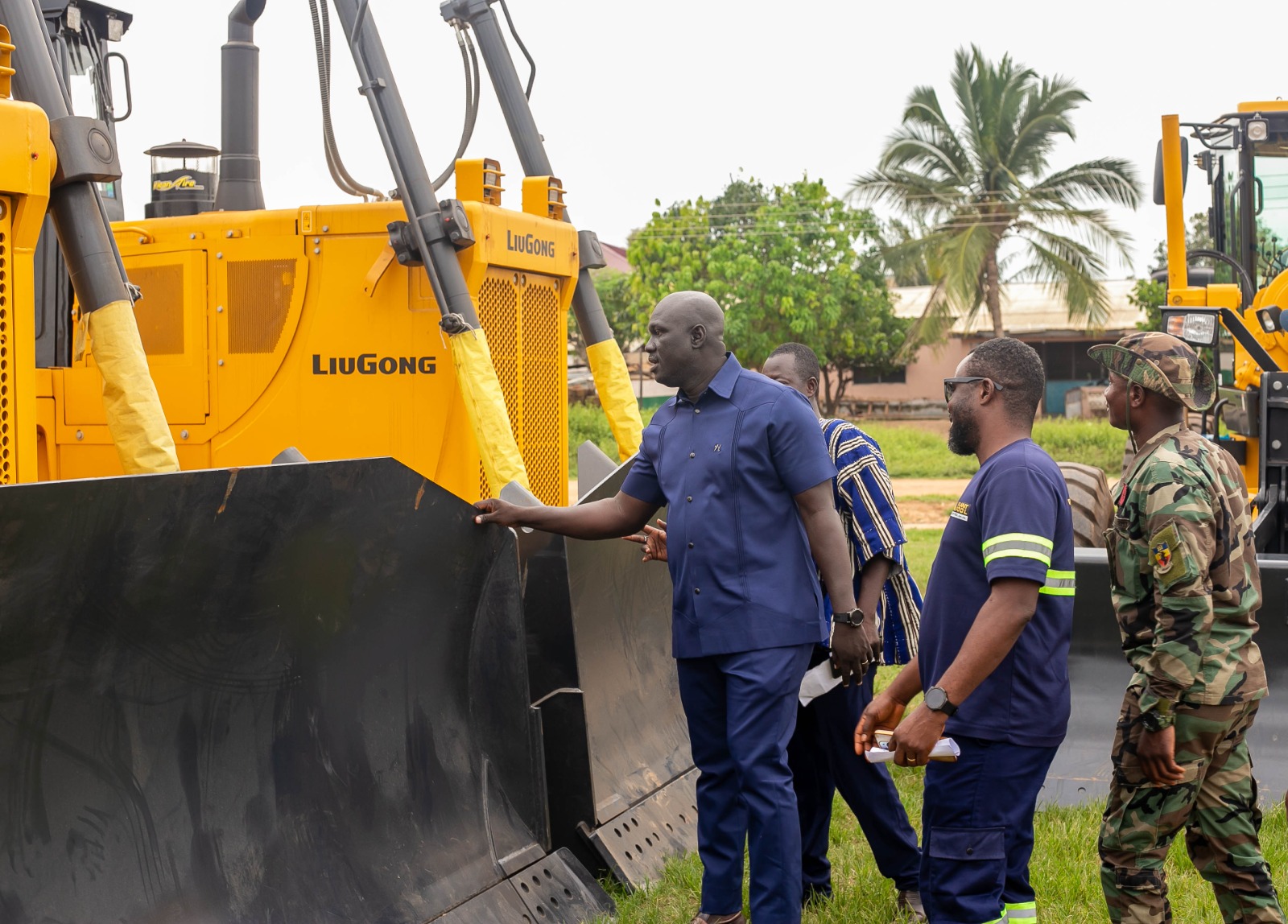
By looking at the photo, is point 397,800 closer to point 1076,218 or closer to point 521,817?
point 521,817

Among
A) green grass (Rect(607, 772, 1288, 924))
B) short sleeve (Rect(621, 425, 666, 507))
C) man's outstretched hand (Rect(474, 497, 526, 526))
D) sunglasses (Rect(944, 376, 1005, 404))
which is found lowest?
green grass (Rect(607, 772, 1288, 924))

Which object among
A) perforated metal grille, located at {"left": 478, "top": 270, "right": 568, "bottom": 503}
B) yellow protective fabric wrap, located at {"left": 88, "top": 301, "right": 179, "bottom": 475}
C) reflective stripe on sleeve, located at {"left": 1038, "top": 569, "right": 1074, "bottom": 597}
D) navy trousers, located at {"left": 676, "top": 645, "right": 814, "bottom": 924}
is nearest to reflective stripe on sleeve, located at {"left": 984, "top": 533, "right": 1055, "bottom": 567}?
reflective stripe on sleeve, located at {"left": 1038, "top": 569, "right": 1074, "bottom": 597}

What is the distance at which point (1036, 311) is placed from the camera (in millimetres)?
38594

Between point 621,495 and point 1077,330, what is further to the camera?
point 1077,330

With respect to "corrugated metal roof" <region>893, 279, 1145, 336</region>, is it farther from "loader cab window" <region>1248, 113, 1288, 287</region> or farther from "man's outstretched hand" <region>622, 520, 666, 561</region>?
"man's outstretched hand" <region>622, 520, 666, 561</region>

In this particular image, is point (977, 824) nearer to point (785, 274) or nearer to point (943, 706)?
point (943, 706)

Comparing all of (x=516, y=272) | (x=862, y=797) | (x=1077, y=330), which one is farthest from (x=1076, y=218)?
(x=862, y=797)

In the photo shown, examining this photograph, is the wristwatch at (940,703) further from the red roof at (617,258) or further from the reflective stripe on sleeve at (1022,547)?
the red roof at (617,258)

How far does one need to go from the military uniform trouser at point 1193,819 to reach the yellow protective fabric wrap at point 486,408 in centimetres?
282

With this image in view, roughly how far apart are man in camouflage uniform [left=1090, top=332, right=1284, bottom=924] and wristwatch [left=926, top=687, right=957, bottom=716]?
622 millimetres

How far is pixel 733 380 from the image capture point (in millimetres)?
3873

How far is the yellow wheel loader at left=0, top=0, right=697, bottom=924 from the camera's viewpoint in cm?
312

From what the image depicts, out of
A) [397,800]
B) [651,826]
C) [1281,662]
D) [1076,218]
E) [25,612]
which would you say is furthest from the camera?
[1076,218]

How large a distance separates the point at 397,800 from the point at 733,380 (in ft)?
5.02
